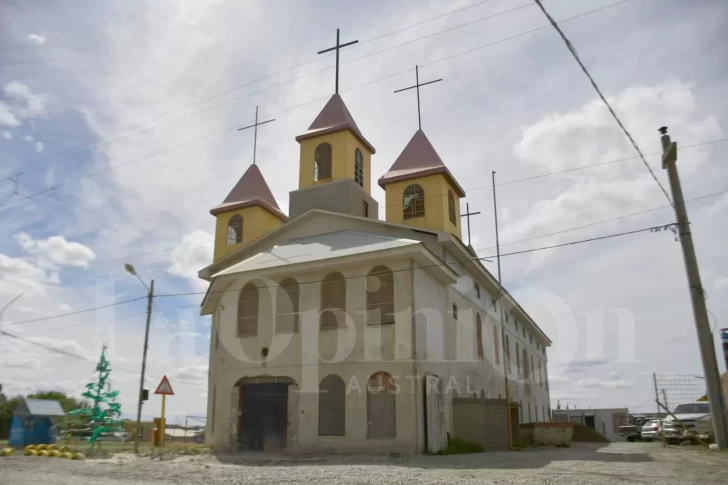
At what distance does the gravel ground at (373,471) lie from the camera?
11.4 meters

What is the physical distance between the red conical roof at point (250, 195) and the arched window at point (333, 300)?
8812 millimetres

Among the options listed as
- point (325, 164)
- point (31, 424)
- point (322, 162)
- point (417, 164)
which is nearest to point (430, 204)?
point (417, 164)

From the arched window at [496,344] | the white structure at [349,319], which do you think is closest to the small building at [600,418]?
the arched window at [496,344]

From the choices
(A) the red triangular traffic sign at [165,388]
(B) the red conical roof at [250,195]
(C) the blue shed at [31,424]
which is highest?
(B) the red conical roof at [250,195]

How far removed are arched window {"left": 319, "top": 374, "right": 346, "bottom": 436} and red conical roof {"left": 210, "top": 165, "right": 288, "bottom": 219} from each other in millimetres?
11392

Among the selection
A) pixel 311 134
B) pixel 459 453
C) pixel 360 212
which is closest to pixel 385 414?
pixel 459 453

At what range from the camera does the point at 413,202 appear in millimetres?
26125

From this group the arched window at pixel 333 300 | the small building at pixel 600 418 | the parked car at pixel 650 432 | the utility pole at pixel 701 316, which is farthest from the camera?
the small building at pixel 600 418

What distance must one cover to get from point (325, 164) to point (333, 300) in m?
8.27

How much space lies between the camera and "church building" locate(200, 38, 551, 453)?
765 inches

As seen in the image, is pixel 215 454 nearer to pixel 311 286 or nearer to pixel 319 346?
pixel 319 346

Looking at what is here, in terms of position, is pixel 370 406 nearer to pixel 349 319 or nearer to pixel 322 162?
pixel 349 319

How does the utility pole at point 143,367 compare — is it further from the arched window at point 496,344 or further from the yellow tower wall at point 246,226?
the arched window at point 496,344

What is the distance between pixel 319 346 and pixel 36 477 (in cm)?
952
